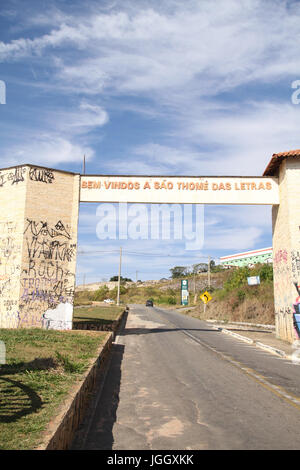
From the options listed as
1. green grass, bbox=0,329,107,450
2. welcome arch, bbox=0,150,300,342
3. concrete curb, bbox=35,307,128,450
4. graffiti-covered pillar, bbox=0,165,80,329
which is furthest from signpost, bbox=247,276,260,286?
concrete curb, bbox=35,307,128,450

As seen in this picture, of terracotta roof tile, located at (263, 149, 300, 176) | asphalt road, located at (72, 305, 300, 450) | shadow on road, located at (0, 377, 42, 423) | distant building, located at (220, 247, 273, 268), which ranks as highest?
distant building, located at (220, 247, 273, 268)

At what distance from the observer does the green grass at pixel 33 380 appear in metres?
4.62

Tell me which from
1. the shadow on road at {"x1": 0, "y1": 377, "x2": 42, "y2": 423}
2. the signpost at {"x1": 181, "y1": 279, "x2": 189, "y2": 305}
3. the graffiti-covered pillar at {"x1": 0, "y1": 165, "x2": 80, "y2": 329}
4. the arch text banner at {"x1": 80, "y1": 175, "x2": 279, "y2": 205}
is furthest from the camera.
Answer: the signpost at {"x1": 181, "y1": 279, "x2": 189, "y2": 305}

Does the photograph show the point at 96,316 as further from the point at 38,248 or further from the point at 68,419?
the point at 68,419

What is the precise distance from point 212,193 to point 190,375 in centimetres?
1068

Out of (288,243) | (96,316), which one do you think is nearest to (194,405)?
(288,243)

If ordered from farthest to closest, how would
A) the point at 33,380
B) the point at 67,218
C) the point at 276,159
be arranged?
1. the point at 276,159
2. the point at 67,218
3. the point at 33,380

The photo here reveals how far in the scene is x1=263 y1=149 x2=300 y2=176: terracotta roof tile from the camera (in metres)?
17.2

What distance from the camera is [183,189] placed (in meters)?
18.5

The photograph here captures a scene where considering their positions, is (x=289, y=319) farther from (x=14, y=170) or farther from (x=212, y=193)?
(x=14, y=170)

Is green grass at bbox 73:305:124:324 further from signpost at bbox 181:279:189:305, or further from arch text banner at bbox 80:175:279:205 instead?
signpost at bbox 181:279:189:305

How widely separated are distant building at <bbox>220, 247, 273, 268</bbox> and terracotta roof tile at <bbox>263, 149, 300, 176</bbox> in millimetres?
91491

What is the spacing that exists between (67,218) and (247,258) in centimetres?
11120
